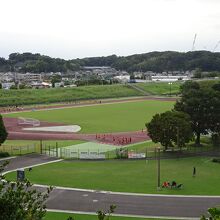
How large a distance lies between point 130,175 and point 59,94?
78.6 metres

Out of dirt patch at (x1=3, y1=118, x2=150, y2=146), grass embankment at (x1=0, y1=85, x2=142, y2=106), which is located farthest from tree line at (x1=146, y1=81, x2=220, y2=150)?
grass embankment at (x1=0, y1=85, x2=142, y2=106)

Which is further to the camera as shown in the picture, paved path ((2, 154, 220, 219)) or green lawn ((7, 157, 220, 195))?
green lawn ((7, 157, 220, 195))

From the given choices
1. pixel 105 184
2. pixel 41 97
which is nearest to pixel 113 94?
pixel 41 97

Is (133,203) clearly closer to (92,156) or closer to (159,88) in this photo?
(92,156)

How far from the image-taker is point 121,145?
48.5 meters

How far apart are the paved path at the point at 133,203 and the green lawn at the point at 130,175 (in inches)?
55.5

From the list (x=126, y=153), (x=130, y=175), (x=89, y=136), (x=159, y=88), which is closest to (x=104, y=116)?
(x=89, y=136)

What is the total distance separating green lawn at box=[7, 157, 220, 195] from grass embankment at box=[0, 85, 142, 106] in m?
61.3

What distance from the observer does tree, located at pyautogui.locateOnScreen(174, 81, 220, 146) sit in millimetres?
46719

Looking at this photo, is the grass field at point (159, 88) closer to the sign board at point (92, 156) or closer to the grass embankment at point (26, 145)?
the grass embankment at point (26, 145)

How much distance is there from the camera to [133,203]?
26984 millimetres

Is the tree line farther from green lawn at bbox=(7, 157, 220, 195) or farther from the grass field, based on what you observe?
the grass field

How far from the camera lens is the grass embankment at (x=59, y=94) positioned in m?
101

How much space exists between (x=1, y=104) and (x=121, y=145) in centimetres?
5289
